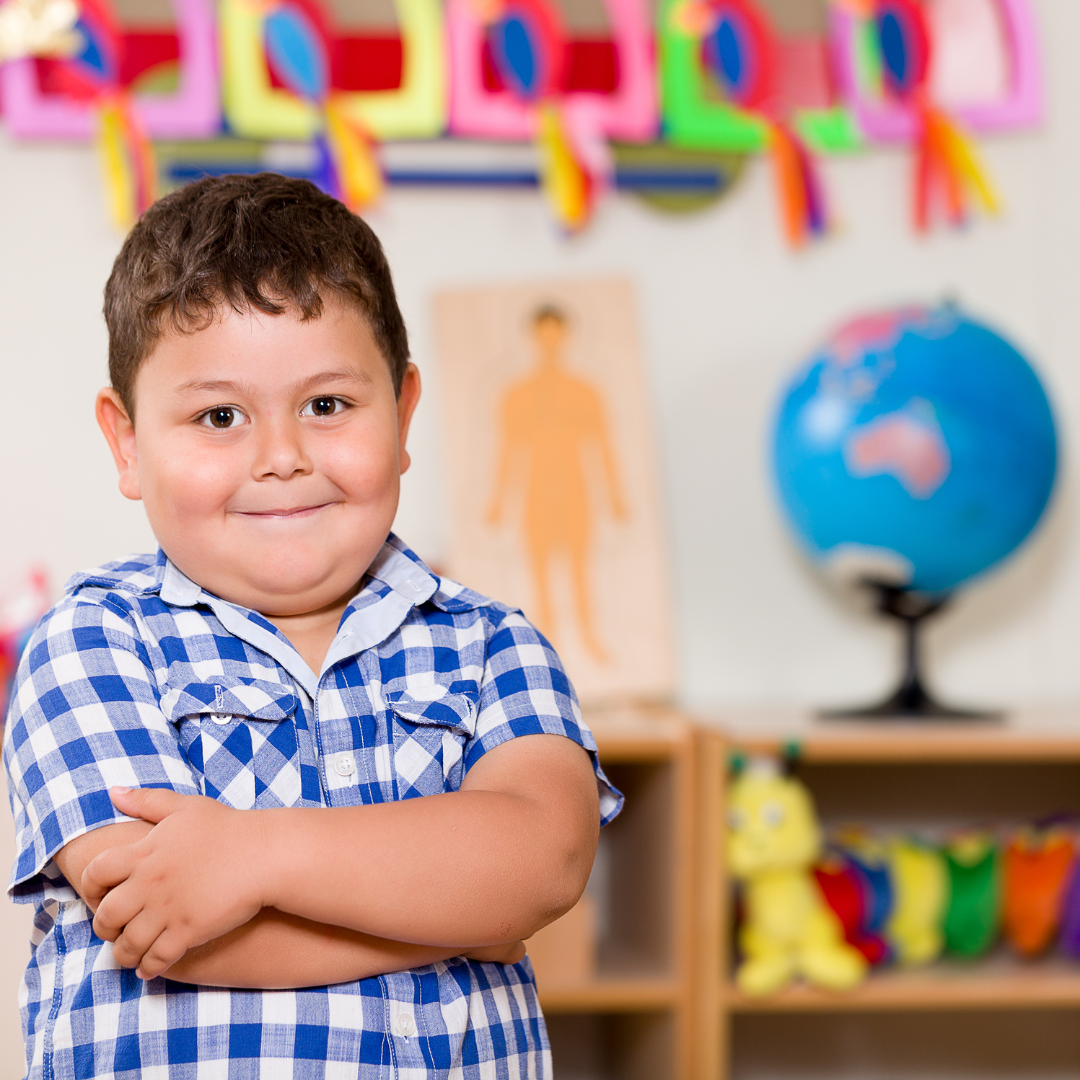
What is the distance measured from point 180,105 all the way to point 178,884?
1426 millimetres

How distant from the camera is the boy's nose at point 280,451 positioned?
2.13 ft

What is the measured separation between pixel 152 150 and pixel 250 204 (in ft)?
3.85

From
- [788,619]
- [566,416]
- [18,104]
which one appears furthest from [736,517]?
[18,104]

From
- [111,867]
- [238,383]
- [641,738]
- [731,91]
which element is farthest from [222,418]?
[731,91]

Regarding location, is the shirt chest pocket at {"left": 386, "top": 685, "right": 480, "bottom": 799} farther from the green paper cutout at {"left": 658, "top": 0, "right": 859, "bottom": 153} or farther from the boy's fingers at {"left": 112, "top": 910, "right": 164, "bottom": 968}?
the green paper cutout at {"left": 658, "top": 0, "right": 859, "bottom": 153}

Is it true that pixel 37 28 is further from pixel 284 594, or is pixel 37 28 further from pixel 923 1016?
pixel 923 1016

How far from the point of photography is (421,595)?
2.41 feet

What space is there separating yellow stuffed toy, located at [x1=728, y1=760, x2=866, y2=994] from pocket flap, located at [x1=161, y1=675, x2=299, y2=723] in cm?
91

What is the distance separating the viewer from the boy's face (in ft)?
2.13

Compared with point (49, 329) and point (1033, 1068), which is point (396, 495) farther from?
point (1033, 1068)

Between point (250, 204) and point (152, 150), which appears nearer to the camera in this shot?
point (250, 204)

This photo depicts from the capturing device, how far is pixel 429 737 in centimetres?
69

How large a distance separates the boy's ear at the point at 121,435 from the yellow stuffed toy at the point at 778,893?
0.97m

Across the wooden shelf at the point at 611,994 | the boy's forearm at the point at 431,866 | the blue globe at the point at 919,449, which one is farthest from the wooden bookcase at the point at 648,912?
the boy's forearm at the point at 431,866
